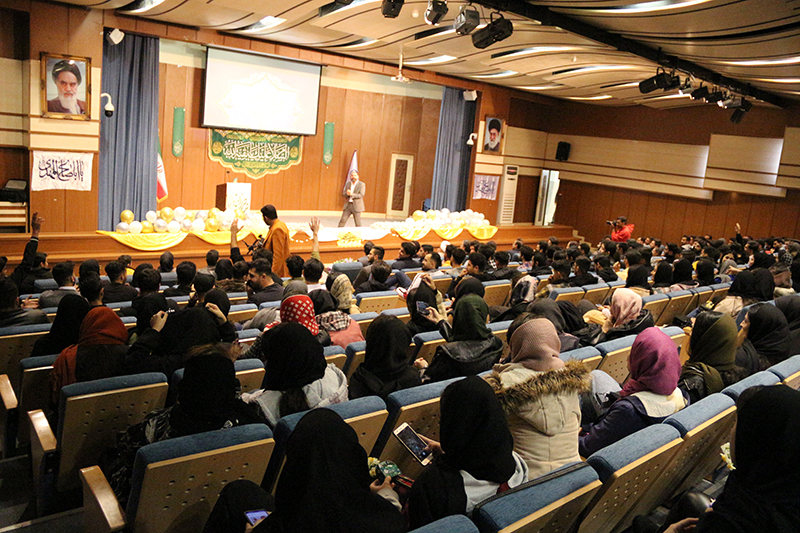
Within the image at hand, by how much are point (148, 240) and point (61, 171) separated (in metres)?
1.42

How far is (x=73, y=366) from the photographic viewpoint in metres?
2.97

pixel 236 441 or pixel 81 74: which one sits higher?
pixel 81 74

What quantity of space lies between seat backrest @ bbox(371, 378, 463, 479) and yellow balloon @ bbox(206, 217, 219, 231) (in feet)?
22.9

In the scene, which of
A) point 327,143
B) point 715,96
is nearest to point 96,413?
point 715,96

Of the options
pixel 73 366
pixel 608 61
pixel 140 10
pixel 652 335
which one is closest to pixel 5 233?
pixel 140 10

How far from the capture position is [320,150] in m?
13.1

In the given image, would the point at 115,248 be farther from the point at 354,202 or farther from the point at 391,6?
the point at 354,202

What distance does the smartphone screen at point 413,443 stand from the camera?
2195mm

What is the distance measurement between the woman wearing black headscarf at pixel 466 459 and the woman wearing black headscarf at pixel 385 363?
3.31 feet

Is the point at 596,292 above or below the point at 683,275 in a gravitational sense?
below

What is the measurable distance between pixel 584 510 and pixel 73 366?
8.16 feet

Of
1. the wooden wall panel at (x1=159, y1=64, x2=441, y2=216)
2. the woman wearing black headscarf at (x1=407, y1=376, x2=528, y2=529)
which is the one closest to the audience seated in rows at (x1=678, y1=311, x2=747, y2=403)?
the woman wearing black headscarf at (x1=407, y1=376, x2=528, y2=529)

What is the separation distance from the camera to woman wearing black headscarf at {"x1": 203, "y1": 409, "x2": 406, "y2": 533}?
5.26 feet

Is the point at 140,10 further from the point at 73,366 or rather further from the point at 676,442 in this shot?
the point at 676,442
